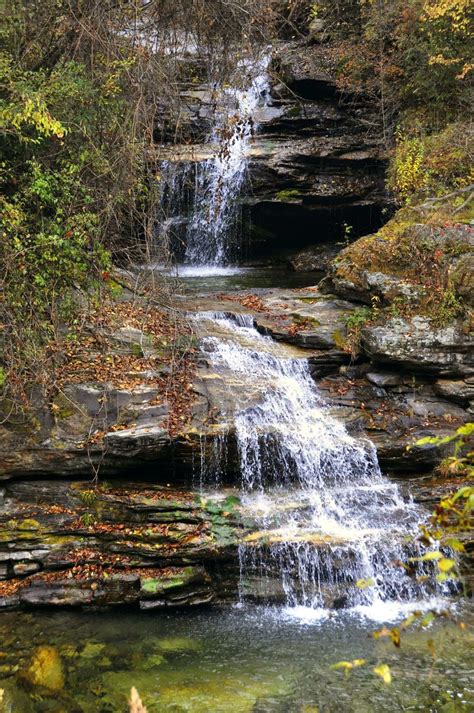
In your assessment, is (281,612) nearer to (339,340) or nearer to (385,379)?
(385,379)

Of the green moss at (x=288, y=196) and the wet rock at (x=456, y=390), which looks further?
the green moss at (x=288, y=196)

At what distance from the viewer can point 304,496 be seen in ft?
25.0

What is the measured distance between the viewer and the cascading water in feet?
22.2

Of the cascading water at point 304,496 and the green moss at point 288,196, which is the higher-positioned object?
the green moss at point 288,196

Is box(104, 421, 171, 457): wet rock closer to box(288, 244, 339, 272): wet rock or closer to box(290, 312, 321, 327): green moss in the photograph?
box(290, 312, 321, 327): green moss

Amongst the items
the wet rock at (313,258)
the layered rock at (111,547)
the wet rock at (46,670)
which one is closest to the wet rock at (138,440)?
the layered rock at (111,547)

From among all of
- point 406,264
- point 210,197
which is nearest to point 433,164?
point 406,264

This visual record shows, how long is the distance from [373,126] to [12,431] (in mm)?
12005

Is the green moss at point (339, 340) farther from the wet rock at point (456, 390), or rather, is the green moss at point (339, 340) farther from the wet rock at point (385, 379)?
the wet rock at point (456, 390)

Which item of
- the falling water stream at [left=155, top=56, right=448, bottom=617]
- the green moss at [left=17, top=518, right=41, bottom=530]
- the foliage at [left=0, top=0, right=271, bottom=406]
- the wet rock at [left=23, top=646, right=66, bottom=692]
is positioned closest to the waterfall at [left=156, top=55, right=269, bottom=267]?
the falling water stream at [left=155, top=56, right=448, bottom=617]

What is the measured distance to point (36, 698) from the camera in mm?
5047

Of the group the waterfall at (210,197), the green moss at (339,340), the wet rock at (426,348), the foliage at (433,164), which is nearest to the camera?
the wet rock at (426,348)

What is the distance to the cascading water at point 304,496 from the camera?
6.78m

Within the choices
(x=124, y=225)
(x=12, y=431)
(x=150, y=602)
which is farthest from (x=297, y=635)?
(x=124, y=225)
